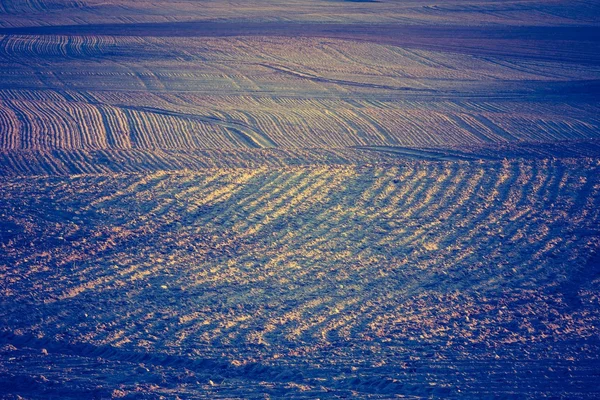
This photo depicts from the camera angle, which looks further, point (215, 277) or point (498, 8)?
point (498, 8)

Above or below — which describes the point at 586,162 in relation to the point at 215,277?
above

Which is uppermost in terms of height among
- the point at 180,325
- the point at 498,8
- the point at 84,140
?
the point at 498,8

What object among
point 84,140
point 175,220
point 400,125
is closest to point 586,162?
point 400,125

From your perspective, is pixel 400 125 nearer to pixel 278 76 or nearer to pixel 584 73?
pixel 278 76

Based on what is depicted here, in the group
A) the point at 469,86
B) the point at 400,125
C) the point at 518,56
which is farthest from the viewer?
the point at 518,56

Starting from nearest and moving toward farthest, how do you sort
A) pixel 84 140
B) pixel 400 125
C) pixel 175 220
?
pixel 175 220
pixel 84 140
pixel 400 125

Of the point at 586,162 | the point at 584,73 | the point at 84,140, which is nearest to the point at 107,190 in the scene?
the point at 84,140

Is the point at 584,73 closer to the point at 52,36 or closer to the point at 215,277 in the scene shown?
the point at 215,277
